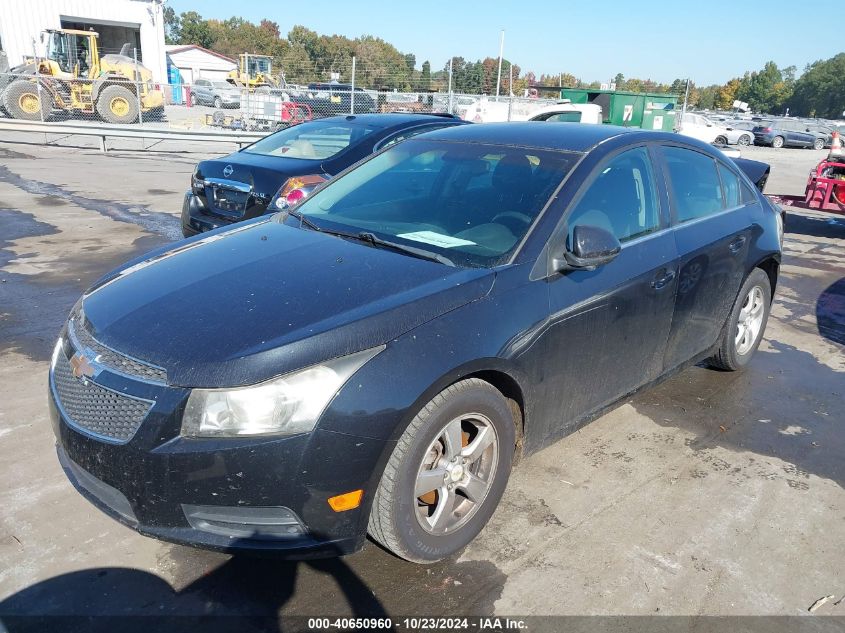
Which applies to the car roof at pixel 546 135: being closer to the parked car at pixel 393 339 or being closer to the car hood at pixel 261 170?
the parked car at pixel 393 339

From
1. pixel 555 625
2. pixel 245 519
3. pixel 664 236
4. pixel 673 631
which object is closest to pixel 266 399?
pixel 245 519

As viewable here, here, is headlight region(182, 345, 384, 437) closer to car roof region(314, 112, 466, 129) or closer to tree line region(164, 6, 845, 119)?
car roof region(314, 112, 466, 129)

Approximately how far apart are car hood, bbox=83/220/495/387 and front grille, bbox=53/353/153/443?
0.54 ft

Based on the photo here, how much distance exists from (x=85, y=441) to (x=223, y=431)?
588 mm

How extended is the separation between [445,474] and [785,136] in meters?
38.5

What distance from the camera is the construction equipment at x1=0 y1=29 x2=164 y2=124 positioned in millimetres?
23312

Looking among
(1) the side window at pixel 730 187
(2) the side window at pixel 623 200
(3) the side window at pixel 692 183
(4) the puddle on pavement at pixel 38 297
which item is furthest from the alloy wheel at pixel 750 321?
(4) the puddle on pavement at pixel 38 297

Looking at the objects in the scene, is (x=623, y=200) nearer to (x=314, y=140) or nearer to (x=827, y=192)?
(x=314, y=140)

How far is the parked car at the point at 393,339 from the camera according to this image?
7.80ft

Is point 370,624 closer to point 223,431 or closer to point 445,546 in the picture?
point 445,546

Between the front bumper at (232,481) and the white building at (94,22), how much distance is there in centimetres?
3879

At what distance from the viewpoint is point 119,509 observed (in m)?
2.54

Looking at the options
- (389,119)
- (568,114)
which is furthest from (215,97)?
(389,119)

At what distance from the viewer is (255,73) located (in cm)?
3647
